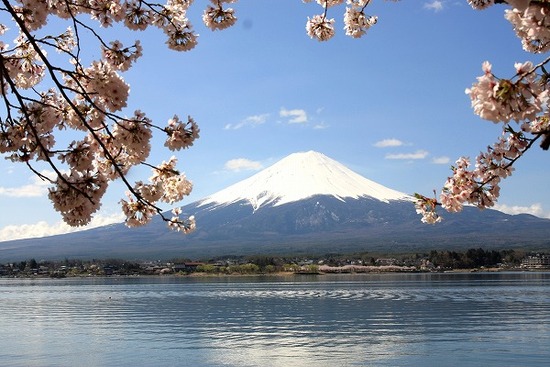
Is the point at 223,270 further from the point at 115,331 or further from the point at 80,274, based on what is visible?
the point at 115,331

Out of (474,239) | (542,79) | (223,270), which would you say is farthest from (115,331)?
(474,239)

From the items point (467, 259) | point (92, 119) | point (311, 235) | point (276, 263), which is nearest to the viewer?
point (92, 119)

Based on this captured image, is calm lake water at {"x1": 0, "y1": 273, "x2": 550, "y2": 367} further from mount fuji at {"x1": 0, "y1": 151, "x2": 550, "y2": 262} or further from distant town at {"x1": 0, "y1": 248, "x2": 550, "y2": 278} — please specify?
mount fuji at {"x1": 0, "y1": 151, "x2": 550, "y2": 262}

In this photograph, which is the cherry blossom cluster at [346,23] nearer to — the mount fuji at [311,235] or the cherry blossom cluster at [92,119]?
the cherry blossom cluster at [92,119]

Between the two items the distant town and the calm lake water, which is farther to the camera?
the distant town

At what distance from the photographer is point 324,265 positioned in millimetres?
107875

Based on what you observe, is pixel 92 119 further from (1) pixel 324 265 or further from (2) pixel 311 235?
(2) pixel 311 235

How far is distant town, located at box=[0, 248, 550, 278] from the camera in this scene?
334 ft

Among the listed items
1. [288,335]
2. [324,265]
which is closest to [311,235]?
[324,265]

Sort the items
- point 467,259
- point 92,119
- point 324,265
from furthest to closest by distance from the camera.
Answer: point 324,265
point 467,259
point 92,119

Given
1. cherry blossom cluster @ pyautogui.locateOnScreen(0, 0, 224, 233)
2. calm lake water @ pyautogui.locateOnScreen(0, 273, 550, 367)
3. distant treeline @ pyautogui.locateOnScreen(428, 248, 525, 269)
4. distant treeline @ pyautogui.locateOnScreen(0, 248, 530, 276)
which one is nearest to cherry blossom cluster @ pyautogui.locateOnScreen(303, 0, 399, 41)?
cherry blossom cluster @ pyautogui.locateOnScreen(0, 0, 224, 233)

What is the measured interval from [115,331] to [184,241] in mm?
→ 153500

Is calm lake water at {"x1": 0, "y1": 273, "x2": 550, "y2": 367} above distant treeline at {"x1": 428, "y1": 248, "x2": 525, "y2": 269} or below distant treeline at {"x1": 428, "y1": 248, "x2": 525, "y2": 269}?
below

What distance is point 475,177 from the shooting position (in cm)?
386
